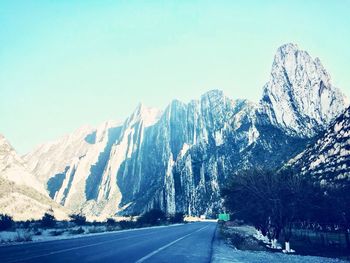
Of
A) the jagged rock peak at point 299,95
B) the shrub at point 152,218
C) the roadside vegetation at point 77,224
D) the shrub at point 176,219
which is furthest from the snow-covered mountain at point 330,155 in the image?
the jagged rock peak at point 299,95

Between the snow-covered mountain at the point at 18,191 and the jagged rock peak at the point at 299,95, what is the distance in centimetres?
10289

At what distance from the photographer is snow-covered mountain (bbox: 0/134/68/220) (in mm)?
84000

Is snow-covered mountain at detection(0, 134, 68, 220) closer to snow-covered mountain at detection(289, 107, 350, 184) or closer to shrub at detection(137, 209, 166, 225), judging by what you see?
shrub at detection(137, 209, 166, 225)

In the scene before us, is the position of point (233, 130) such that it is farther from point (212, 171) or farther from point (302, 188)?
point (302, 188)

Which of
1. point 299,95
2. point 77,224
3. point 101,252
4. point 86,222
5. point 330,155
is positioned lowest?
point 101,252

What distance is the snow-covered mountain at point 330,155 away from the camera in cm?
7644

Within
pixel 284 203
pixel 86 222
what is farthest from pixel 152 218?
pixel 284 203

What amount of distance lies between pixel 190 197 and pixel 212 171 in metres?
17.6

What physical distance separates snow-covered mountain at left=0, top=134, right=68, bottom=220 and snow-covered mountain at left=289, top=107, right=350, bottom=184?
66.3 meters

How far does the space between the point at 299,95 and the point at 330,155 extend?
277 feet

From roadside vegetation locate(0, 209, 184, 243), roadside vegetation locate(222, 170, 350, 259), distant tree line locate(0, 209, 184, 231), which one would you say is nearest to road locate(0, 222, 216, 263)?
roadside vegetation locate(222, 170, 350, 259)

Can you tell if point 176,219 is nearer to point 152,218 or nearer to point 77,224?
point 152,218

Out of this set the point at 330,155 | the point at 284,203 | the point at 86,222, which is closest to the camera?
the point at 284,203

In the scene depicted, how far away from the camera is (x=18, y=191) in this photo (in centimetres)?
9612
